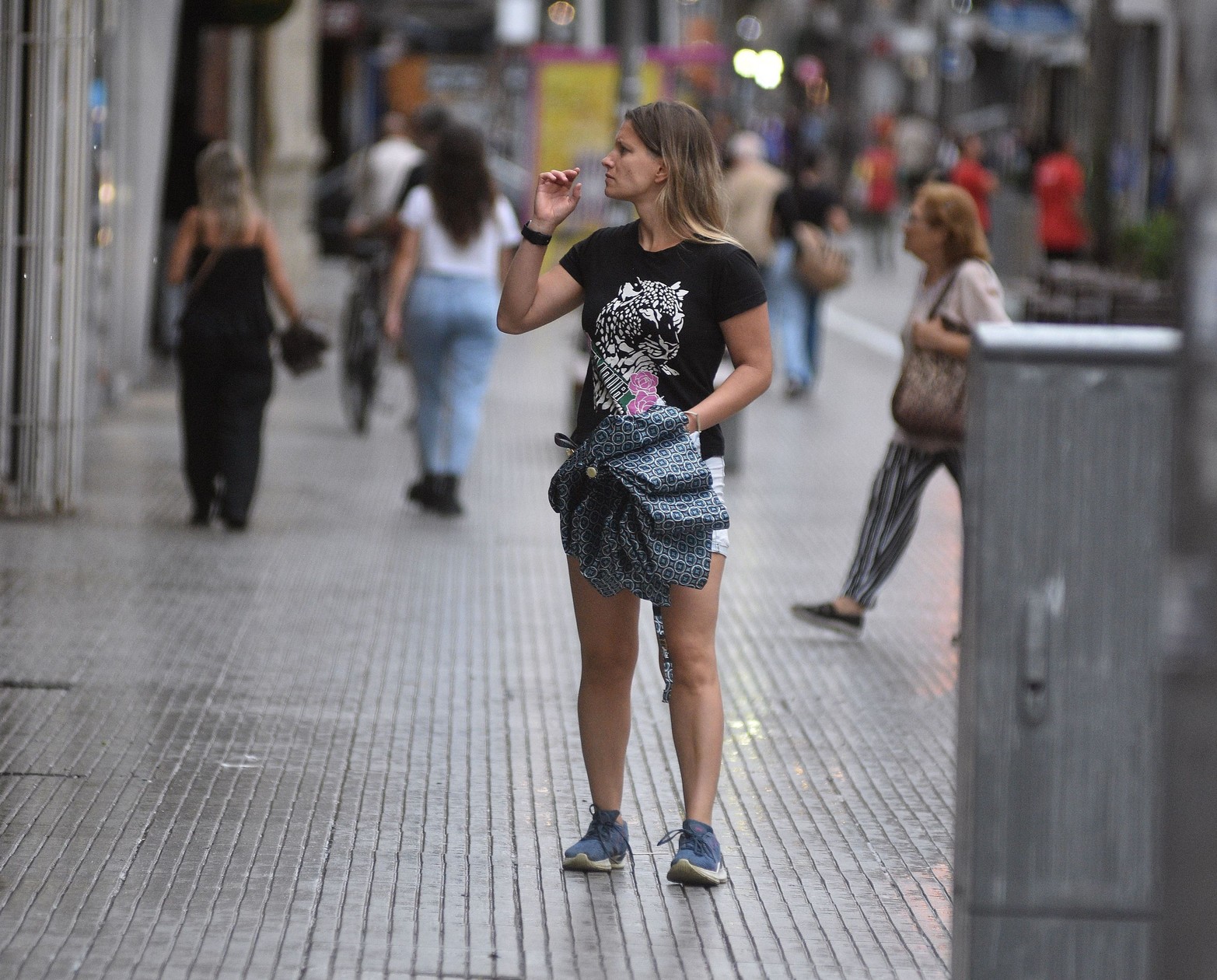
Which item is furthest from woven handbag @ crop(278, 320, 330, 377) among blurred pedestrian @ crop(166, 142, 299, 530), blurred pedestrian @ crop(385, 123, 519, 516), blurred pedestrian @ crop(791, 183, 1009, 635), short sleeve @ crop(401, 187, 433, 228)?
blurred pedestrian @ crop(791, 183, 1009, 635)

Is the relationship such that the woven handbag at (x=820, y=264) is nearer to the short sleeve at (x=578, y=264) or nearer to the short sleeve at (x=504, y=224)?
the short sleeve at (x=504, y=224)

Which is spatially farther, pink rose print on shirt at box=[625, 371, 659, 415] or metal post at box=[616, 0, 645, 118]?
metal post at box=[616, 0, 645, 118]

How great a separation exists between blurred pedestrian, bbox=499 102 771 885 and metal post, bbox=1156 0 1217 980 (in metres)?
2.24

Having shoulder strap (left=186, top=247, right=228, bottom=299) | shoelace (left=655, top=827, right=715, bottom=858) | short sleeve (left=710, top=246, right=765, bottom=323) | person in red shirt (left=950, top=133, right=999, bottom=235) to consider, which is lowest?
shoelace (left=655, top=827, right=715, bottom=858)

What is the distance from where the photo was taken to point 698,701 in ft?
16.2

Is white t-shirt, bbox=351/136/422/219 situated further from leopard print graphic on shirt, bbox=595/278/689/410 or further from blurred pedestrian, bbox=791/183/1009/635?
leopard print graphic on shirt, bbox=595/278/689/410

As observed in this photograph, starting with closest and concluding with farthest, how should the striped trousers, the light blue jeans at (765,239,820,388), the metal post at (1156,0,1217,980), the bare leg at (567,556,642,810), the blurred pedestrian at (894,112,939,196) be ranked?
1. the metal post at (1156,0,1217,980)
2. the bare leg at (567,556,642,810)
3. the striped trousers
4. the light blue jeans at (765,239,820,388)
5. the blurred pedestrian at (894,112,939,196)

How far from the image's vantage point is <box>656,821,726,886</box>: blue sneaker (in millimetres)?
4910

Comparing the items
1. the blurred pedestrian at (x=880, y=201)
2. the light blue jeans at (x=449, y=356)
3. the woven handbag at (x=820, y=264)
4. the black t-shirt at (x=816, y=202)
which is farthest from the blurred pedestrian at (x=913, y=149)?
the light blue jeans at (x=449, y=356)

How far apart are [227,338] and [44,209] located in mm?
982

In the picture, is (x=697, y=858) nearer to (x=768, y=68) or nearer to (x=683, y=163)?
(x=683, y=163)

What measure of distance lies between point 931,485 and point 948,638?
14.4 feet

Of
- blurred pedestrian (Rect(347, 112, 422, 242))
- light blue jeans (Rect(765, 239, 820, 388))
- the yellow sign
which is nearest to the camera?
light blue jeans (Rect(765, 239, 820, 388))

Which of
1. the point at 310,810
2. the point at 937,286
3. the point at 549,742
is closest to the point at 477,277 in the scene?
the point at 937,286
